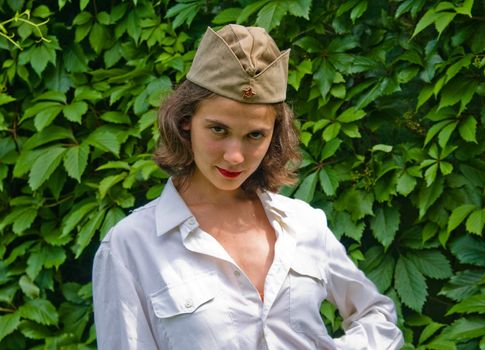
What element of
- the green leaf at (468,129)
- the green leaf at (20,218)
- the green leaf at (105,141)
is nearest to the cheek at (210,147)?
the green leaf at (468,129)

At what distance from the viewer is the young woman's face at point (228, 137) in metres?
1.48

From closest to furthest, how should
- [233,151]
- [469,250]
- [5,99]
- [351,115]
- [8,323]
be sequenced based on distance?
[233,151] → [469,250] → [351,115] → [8,323] → [5,99]

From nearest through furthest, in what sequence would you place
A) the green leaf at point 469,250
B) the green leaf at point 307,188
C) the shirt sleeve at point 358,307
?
the shirt sleeve at point 358,307 < the green leaf at point 469,250 < the green leaf at point 307,188

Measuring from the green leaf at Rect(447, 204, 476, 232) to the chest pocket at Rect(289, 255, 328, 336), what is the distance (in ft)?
2.35

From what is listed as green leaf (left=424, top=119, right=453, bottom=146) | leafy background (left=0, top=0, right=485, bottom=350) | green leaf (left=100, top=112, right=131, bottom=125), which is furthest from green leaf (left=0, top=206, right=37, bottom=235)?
green leaf (left=424, top=119, right=453, bottom=146)

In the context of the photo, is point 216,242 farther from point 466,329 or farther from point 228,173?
point 466,329

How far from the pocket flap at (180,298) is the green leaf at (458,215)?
99 centimetres

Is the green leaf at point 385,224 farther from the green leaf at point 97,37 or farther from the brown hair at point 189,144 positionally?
the green leaf at point 97,37

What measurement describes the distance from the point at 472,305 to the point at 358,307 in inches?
21.2

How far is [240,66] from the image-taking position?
1.49 m

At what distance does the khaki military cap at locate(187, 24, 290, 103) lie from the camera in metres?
1.48

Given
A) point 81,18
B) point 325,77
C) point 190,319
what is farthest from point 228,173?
point 81,18

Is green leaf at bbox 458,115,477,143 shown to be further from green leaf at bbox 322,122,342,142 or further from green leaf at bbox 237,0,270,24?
→ green leaf at bbox 237,0,270,24

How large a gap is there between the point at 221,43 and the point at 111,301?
1.71ft
